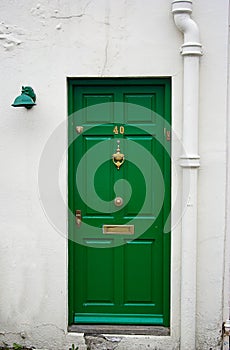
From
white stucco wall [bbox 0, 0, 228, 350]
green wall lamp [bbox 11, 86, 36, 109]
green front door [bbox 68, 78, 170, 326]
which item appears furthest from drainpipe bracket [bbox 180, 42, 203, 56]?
green wall lamp [bbox 11, 86, 36, 109]

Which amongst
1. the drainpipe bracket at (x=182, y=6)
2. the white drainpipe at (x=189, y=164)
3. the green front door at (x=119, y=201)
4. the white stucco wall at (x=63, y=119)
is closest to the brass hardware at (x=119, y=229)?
the green front door at (x=119, y=201)

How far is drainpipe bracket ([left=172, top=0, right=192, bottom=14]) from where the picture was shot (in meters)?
4.64

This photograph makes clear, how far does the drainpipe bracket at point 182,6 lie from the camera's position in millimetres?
4637

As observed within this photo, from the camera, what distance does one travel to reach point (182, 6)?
464cm

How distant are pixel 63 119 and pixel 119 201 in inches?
40.9

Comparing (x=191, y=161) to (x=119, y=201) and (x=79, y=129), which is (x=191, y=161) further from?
(x=79, y=129)

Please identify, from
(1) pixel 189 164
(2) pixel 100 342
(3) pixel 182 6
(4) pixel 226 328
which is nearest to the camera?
(3) pixel 182 6

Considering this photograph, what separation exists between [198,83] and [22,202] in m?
2.17

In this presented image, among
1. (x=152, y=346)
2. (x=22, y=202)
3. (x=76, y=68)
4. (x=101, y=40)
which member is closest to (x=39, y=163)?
(x=22, y=202)

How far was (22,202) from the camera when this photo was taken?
502 cm

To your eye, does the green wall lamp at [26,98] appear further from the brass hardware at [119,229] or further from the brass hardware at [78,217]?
the brass hardware at [119,229]

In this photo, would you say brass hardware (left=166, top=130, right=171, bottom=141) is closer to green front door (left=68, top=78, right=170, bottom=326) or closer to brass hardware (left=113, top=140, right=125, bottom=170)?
green front door (left=68, top=78, right=170, bottom=326)

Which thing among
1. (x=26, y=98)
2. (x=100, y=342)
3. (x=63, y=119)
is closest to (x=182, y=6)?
(x=63, y=119)

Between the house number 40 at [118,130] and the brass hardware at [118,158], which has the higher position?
the house number 40 at [118,130]
